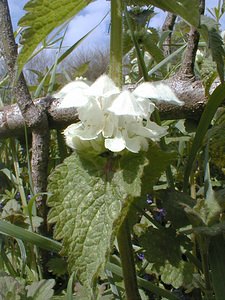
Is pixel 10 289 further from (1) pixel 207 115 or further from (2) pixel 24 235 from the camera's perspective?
(1) pixel 207 115

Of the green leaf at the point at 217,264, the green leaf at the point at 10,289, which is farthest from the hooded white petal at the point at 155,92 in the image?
the green leaf at the point at 10,289

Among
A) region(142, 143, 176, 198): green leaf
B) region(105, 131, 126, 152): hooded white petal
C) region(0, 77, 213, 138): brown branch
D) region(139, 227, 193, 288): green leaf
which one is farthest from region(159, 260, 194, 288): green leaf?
region(0, 77, 213, 138): brown branch

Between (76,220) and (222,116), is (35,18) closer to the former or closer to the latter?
(76,220)

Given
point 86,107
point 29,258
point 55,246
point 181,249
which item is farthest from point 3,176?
point 86,107

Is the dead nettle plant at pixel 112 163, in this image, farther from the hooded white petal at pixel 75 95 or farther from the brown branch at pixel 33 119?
the brown branch at pixel 33 119

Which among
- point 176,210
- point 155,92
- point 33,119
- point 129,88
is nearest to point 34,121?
point 33,119

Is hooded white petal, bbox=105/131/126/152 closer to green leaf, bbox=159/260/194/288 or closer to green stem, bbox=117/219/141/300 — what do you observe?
green stem, bbox=117/219/141/300
